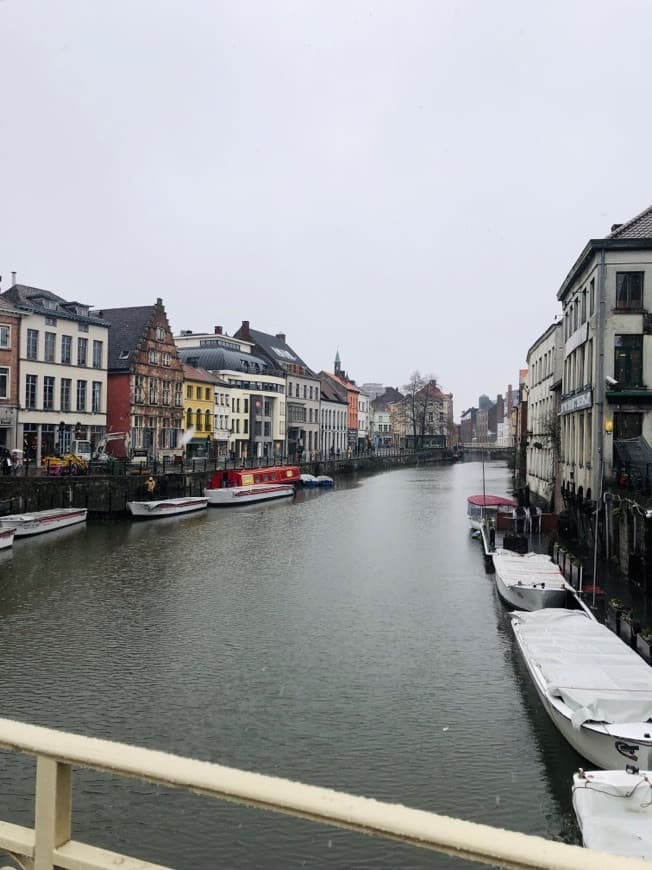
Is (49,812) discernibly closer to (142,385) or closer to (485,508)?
(485,508)

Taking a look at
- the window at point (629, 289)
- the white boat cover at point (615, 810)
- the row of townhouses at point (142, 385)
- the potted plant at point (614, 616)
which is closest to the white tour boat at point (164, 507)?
the row of townhouses at point (142, 385)

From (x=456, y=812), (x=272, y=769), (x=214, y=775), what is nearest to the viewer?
(x=214, y=775)

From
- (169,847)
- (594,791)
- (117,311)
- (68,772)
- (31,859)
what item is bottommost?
(169,847)

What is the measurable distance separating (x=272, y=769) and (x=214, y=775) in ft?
34.6

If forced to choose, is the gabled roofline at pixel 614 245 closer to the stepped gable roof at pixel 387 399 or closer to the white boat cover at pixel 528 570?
the white boat cover at pixel 528 570

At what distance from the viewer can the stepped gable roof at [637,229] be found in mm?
31266

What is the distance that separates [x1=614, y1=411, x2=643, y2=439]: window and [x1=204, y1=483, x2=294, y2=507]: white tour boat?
29285mm

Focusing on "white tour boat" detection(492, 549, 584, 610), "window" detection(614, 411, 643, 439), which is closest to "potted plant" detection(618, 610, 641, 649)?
"white tour boat" detection(492, 549, 584, 610)

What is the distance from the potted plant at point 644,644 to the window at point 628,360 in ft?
55.5

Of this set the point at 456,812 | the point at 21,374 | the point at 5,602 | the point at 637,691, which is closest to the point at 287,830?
the point at 456,812

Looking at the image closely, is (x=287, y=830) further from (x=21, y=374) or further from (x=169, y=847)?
(x=21, y=374)

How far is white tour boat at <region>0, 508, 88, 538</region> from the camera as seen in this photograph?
35.6 m

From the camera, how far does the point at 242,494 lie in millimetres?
54531

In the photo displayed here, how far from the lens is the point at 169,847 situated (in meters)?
9.76
